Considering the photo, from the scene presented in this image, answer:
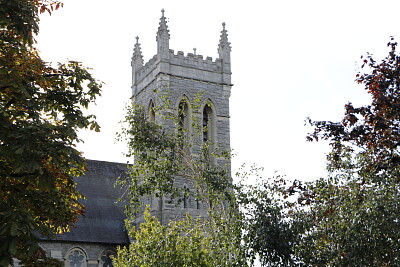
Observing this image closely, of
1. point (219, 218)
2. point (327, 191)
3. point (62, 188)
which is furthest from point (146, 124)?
point (327, 191)

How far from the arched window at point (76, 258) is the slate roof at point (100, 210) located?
62 cm

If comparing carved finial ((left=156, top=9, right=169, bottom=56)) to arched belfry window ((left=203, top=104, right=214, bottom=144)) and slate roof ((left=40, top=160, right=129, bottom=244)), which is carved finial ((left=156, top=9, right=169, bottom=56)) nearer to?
arched belfry window ((left=203, top=104, right=214, bottom=144))

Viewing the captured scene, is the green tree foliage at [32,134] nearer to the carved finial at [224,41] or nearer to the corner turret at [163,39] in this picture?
the corner turret at [163,39]

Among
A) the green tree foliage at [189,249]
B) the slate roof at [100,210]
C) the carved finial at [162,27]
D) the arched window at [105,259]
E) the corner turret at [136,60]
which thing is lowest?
the arched window at [105,259]

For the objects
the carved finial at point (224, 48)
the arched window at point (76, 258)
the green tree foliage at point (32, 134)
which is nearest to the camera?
the green tree foliage at point (32, 134)

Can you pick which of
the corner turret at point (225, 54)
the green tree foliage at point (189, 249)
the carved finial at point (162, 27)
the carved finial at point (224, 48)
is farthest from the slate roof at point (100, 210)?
the green tree foliage at point (189, 249)

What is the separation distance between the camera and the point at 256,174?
620 inches

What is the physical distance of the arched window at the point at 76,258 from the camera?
30.4 metres

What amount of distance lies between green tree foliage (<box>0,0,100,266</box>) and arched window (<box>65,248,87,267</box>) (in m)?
17.7

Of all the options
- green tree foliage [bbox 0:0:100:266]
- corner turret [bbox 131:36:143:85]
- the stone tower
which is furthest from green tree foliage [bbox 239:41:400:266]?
corner turret [bbox 131:36:143:85]

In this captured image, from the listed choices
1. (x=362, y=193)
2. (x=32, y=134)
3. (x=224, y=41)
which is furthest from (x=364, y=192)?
(x=224, y=41)

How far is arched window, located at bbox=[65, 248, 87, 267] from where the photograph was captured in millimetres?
30359

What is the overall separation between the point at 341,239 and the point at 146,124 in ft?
24.6

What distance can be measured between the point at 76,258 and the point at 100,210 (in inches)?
114
